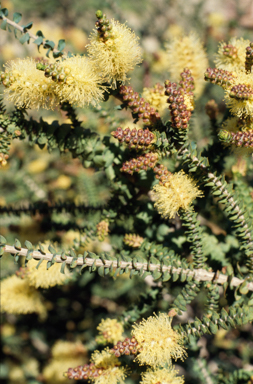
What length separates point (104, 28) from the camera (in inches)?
25.5

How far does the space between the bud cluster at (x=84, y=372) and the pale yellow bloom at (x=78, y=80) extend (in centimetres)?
69

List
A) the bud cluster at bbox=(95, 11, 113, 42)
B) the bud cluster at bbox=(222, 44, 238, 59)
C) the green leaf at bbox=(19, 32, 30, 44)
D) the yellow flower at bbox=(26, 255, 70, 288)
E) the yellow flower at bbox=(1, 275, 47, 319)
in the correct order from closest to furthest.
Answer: the bud cluster at bbox=(95, 11, 113, 42) < the green leaf at bbox=(19, 32, 30, 44) < the bud cluster at bbox=(222, 44, 238, 59) < the yellow flower at bbox=(26, 255, 70, 288) < the yellow flower at bbox=(1, 275, 47, 319)

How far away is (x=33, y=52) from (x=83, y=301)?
6.82 ft

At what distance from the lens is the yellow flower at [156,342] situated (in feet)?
2.33

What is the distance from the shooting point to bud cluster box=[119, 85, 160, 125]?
2.38 feet

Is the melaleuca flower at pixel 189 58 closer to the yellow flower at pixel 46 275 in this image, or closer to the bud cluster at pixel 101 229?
the bud cluster at pixel 101 229

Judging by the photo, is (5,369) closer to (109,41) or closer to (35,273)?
(35,273)

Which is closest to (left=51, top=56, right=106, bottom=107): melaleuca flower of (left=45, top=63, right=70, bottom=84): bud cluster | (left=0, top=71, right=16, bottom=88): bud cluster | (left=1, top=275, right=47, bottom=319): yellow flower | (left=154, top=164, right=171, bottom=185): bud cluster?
(left=45, top=63, right=70, bottom=84): bud cluster

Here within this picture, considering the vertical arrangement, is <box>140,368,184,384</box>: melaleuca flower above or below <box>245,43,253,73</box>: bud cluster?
below

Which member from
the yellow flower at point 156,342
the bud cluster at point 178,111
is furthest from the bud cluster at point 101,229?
the bud cluster at point 178,111

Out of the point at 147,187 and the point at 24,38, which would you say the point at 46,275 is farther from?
the point at 24,38

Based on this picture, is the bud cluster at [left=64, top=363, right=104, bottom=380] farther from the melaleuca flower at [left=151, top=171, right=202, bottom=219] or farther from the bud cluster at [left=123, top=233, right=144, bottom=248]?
the melaleuca flower at [left=151, top=171, right=202, bottom=219]

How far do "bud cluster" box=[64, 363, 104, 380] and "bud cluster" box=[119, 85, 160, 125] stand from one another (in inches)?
26.3

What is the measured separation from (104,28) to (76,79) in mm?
125
